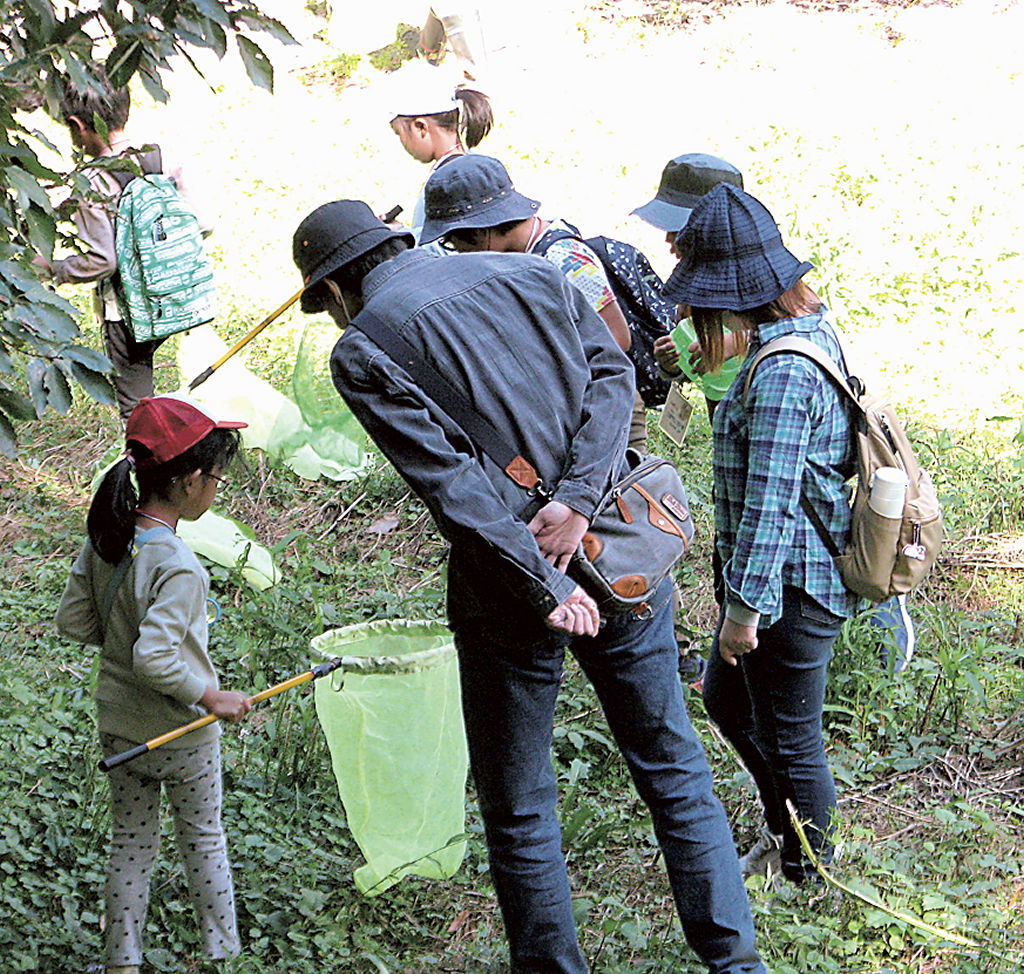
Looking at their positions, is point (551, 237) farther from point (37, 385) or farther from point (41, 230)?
point (37, 385)

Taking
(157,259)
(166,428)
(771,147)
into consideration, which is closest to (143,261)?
(157,259)

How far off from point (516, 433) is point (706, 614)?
2.17m

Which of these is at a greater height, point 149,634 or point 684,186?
point 684,186

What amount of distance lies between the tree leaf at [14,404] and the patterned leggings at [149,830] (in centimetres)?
98

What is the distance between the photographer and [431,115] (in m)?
4.41

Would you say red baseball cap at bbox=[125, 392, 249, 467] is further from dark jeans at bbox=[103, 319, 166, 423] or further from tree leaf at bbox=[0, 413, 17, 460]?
dark jeans at bbox=[103, 319, 166, 423]

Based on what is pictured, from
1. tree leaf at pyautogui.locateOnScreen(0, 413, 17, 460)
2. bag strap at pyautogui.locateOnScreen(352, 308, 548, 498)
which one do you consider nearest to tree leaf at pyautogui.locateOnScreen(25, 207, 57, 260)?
tree leaf at pyautogui.locateOnScreen(0, 413, 17, 460)

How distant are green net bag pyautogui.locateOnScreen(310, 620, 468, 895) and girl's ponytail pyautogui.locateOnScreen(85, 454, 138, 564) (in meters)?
0.53

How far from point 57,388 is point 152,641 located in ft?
2.46

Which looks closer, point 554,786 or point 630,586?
point 630,586

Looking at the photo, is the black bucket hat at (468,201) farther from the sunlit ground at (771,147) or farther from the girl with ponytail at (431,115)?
the sunlit ground at (771,147)

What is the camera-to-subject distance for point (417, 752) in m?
2.94

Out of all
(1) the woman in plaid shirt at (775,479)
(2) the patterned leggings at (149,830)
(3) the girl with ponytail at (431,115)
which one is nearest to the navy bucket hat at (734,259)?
(1) the woman in plaid shirt at (775,479)

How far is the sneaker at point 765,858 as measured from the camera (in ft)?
10.2
